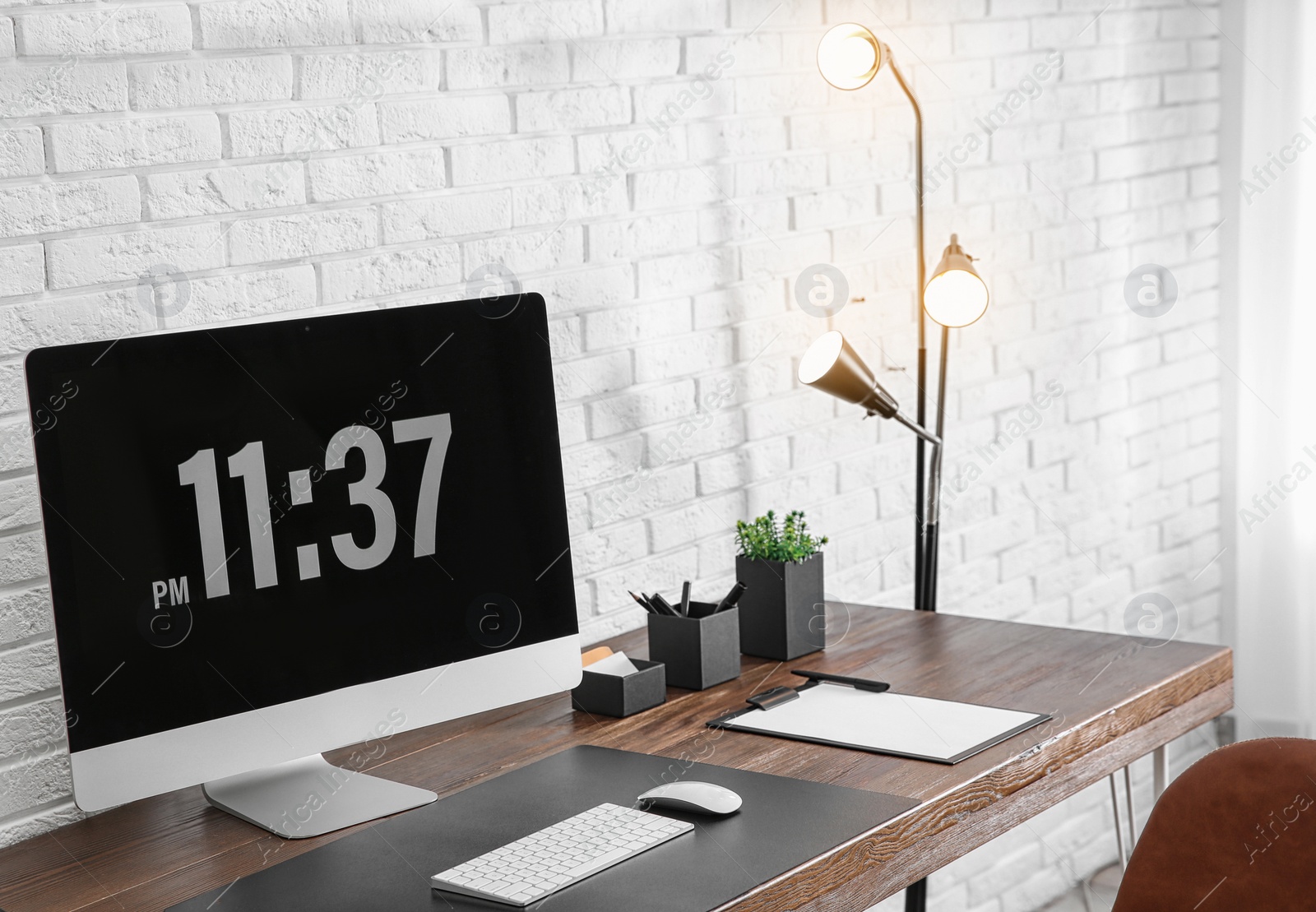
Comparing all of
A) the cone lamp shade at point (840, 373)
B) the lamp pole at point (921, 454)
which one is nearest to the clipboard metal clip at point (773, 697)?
the cone lamp shade at point (840, 373)

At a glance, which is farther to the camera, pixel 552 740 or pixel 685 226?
pixel 685 226

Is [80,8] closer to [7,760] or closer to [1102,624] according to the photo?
[7,760]

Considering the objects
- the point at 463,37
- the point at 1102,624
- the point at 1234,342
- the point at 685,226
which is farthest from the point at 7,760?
the point at 1234,342

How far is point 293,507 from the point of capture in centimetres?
140

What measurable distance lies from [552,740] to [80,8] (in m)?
0.95

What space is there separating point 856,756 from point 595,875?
40cm

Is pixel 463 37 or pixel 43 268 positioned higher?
pixel 463 37

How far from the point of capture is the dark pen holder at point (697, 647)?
5.75ft

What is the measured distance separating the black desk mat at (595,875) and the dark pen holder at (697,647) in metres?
0.27

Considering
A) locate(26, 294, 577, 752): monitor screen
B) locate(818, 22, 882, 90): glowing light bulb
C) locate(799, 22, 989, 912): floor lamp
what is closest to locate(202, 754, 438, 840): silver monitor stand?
locate(26, 294, 577, 752): monitor screen

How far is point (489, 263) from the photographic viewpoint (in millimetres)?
1878

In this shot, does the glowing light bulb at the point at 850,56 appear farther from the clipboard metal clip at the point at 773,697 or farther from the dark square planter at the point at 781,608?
A: the clipboard metal clip at the point at 773,697

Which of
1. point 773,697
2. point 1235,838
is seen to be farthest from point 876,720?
point 1235,838

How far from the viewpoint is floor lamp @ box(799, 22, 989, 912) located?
1.99 meters
